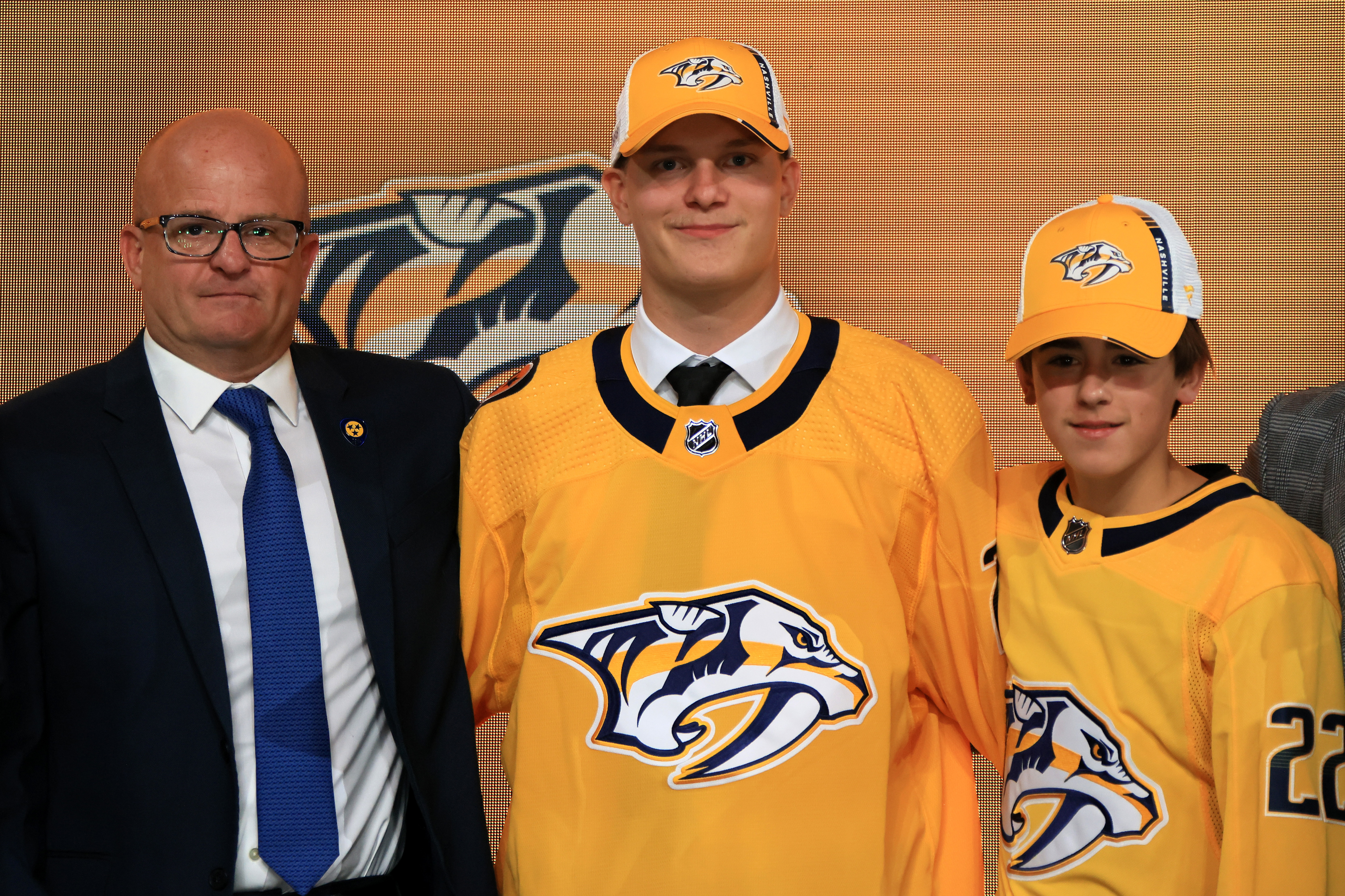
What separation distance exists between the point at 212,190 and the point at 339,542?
0.49 metres

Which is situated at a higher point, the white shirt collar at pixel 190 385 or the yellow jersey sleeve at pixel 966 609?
the white shirt collar at pixel 190 385

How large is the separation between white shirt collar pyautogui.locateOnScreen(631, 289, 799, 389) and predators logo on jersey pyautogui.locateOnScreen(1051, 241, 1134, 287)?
0.35m

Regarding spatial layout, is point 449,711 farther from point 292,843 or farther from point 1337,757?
point 1337,757

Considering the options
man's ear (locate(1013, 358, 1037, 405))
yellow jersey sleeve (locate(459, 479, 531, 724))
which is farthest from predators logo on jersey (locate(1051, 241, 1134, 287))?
yellow jersey sleeve (locate(459, 479, 531, 724))

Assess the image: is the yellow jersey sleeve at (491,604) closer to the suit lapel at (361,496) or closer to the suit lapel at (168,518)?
the suit lapel at (361,496)

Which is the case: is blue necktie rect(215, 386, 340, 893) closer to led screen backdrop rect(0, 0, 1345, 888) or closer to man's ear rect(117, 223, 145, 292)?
man's ear rect(117, 223, 145, 292)

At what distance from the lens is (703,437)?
4.82 ft

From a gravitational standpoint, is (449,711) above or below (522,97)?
below

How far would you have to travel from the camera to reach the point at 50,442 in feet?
4.76

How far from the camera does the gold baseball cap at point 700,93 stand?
1.47 m

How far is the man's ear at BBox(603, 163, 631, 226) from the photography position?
1.58m

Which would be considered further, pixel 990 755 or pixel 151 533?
pixel 990 755

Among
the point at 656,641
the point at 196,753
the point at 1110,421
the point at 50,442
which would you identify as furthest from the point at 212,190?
the point at 1110,421

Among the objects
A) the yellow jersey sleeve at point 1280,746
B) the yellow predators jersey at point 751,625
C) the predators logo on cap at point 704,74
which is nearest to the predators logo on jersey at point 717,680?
the yellow predators jersey at point 751,625
